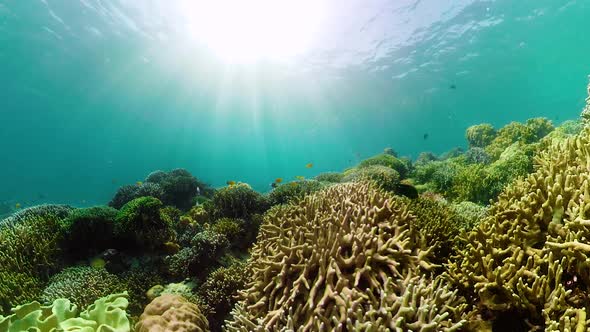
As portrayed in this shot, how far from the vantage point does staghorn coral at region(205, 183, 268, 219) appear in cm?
857

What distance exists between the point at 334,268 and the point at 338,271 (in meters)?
0.08

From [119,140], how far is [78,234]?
12745 cm

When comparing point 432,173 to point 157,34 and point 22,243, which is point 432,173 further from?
point 157,34

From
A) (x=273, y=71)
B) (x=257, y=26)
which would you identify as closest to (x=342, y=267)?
(x=257, y=26)

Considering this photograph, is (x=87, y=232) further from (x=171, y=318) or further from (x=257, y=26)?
(x=257, y=26)

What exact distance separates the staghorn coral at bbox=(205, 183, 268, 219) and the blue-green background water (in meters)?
18.6

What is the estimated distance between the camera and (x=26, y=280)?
569cm

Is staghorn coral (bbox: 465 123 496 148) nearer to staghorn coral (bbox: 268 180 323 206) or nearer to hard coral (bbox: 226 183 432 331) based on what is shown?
staghorn coral (bbox: 268 180 323 206)

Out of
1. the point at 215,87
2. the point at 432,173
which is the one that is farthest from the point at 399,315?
the point at 215,87

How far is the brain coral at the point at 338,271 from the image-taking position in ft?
9.51

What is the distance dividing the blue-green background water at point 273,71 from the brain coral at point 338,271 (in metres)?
22.8

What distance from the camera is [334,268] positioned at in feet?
10.7

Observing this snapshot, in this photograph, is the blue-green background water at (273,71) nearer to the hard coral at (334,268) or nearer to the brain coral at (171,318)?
the hard coral at (334,268)

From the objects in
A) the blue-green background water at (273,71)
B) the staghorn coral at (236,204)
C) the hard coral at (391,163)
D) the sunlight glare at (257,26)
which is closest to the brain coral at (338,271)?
the staghorn coral at (236,204)
